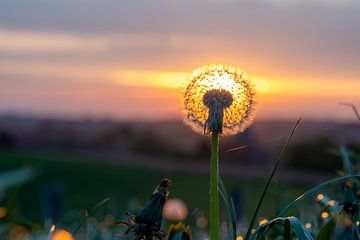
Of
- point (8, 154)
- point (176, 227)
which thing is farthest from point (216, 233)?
point (8, 154)

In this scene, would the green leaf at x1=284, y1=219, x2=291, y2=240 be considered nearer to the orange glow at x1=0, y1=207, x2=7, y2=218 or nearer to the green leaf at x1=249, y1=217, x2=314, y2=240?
the green leaf at x1=249, y1=217, x2=314, y2=240

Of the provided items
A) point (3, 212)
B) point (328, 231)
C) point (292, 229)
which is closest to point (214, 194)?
point (292, 229)

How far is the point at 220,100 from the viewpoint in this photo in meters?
2.31

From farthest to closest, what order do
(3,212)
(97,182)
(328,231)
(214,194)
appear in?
(97,182) < (214,194) < (328,231) < (3,212)

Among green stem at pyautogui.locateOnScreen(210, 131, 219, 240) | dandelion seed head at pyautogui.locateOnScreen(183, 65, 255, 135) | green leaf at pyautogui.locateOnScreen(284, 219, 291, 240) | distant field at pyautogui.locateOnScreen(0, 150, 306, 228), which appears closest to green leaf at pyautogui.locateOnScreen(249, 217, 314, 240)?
green leaf at pyautogui.locateOnScreen(284, 219, 291, 240)

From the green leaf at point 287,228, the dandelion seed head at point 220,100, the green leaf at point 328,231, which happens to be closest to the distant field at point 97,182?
the dandelion seed head at point 220,100

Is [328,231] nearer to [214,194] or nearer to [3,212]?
[214,194]

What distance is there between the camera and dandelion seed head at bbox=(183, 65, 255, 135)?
2309mm

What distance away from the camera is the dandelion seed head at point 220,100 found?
7.57ft

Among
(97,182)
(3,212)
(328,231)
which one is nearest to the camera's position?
(3,212)

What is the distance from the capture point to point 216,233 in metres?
2.17

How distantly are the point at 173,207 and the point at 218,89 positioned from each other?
0.54 meters

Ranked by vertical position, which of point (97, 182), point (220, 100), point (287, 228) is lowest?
point (97, 182)

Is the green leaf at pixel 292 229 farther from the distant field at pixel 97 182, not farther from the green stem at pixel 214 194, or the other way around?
the distant field at pixel 97 182
